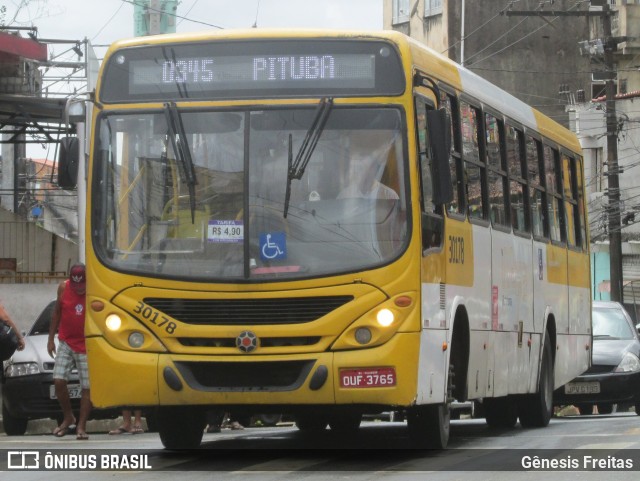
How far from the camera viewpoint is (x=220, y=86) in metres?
11.8

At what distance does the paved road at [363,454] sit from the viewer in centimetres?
1085

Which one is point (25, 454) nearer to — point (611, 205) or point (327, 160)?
point (327, 160)

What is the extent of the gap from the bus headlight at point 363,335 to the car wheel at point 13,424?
303 inches

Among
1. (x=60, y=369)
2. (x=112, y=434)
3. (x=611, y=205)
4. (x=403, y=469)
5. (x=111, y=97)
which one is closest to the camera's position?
(x=403, y=469)

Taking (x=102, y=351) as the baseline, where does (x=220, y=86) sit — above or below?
above

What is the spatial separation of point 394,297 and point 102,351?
2166mm

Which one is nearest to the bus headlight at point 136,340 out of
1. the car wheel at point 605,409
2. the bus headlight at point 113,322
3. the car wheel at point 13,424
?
the bus headlight at point 113,322

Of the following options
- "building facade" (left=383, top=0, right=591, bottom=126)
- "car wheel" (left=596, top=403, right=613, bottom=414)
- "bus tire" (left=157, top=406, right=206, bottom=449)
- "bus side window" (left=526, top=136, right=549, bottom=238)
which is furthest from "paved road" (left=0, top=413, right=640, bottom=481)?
"building facade" (left=383, top=0, right=591, bottom=126)

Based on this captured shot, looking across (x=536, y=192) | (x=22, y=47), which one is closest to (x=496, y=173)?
(x=536, y=192)

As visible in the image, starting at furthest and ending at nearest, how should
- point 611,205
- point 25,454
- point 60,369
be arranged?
point 611,205
point 60,369
point 25,454

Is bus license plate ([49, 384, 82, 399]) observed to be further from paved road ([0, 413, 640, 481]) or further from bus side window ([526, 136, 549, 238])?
bus side window ([526, 136, 549, 238])

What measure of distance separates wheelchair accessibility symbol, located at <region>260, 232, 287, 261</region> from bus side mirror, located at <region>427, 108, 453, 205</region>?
120cm

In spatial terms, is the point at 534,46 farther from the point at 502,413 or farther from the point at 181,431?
the point at 181,431

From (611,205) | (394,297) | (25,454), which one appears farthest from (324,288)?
(611,205)
